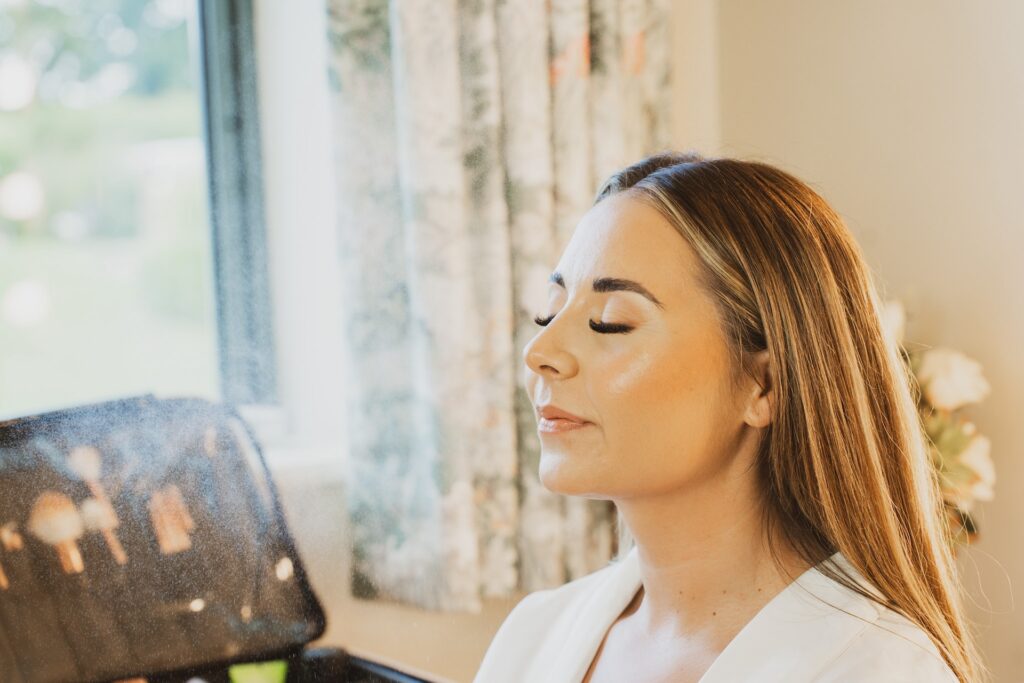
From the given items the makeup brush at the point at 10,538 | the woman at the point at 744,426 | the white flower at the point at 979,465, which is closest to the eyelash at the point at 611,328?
the woman at the point at 744,426

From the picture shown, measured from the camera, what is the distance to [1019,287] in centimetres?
172

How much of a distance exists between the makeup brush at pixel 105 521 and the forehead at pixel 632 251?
46 centimetres

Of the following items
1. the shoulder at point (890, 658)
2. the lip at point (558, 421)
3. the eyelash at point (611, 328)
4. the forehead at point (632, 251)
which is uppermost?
the forehead at point (632, 251)

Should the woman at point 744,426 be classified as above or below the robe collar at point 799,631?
above

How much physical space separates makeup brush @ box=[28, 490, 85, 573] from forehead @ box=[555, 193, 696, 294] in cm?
49

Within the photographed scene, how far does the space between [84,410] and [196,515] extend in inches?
5.4

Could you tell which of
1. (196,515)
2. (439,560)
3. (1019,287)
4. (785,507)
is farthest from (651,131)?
(196,515)

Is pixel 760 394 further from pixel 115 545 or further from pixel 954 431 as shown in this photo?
pixel 954 431

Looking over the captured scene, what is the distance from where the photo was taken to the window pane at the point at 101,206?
104cm

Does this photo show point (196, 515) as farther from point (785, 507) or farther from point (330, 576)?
point (785, 507)

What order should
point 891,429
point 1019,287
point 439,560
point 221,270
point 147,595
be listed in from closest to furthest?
1. point 147,595
2. point 891,429
3. point 221,270
4. point 439,560
5. point 1019,287

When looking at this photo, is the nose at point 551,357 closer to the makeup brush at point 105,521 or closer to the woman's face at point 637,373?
the woman's face at point 637,373

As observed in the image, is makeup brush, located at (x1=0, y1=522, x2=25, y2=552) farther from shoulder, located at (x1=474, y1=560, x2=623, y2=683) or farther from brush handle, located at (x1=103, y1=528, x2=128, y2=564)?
shoulder, located at (x1=474, y1=560, x2=623, y2=683)

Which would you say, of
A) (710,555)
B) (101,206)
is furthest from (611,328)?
(101,206)
